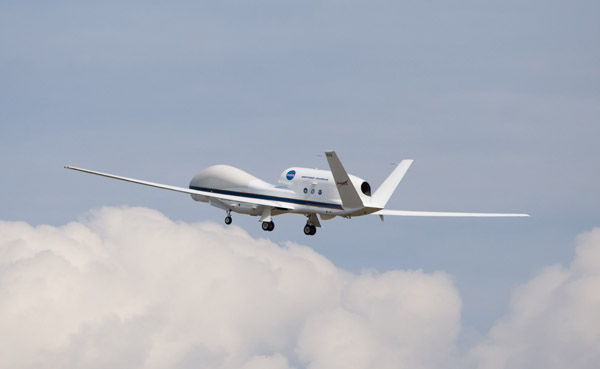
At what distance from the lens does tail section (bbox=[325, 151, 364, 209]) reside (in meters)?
81.2

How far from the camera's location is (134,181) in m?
89.1

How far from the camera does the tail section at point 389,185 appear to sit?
282 feet

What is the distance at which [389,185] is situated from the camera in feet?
287

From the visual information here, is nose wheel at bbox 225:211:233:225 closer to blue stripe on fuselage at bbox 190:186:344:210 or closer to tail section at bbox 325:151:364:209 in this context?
blue stripe on fuselage at bbox 190:186:344:210

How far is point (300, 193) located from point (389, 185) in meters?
5.58

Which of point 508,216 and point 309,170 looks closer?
point 309,170

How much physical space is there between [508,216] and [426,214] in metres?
5.99

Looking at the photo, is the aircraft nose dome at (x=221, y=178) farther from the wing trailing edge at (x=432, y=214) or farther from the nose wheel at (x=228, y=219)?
the wing trailing edge at (x=432, y=214)

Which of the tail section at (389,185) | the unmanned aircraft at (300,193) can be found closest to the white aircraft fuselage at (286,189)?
the unmanned aircraft at (300,193)

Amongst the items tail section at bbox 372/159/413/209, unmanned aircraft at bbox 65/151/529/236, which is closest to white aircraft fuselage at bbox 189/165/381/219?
unmanned aircraft at bbox 65/151/529/236

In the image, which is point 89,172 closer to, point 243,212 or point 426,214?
point 243,212

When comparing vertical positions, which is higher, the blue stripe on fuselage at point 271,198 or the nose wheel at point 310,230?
the blue stripe on fuselage at point 271,198

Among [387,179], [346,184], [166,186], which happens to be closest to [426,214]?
[387,179]

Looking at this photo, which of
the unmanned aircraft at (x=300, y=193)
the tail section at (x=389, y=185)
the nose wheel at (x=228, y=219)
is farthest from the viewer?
the nose wheel at (x=228, y=219)
